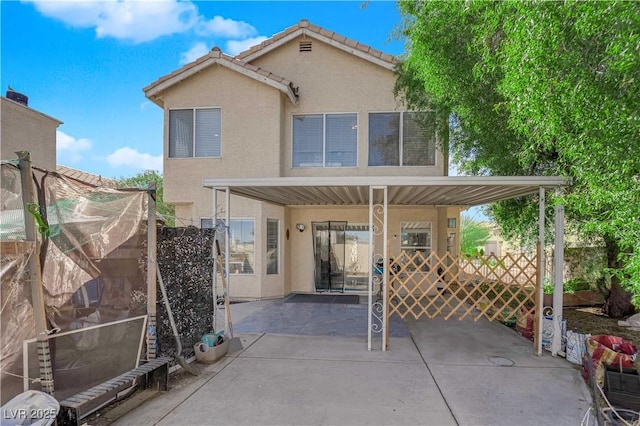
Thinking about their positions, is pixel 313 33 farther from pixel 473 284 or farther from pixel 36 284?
pixel 36 284

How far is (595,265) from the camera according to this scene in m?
8.26

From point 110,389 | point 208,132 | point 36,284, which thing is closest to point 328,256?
point 208,132

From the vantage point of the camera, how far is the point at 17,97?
30.8 feet

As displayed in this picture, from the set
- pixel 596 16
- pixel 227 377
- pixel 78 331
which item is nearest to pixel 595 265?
pixel 596 16

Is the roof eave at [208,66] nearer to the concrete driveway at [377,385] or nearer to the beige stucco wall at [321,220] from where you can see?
the beige stucco wall at [321,220]

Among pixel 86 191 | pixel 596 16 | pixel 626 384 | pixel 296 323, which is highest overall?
pixel 596 16

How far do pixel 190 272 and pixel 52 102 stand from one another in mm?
9595

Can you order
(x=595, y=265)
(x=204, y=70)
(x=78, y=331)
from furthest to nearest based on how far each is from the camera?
1. (x=204, y=70)
2. (x=595, y=265)
3. (x=78, y=331)

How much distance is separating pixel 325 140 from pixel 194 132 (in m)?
3.82

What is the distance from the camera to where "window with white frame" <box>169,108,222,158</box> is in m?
9.34

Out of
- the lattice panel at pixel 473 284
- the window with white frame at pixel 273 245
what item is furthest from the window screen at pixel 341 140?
the lattice panel at pixel 473 284

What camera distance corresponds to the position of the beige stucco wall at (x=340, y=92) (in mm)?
9336

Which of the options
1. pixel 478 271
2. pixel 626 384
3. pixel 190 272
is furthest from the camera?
pixel 478 271

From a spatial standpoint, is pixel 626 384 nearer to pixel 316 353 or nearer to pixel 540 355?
pixel 540 355
